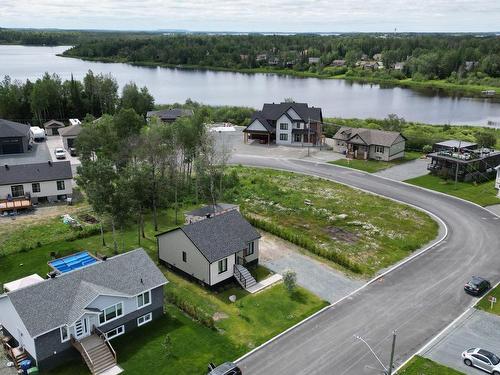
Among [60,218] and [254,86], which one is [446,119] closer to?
[254,86]

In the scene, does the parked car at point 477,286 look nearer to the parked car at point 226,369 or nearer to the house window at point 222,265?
the house window at point 222,265

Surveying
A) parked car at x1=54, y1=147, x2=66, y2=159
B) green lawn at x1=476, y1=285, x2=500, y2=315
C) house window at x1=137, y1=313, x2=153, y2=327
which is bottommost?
green lawn at x1=476, y1=285, x2=500, y2=315

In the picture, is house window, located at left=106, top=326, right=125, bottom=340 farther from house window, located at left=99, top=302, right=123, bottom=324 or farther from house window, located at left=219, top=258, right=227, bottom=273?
house window, located at left=219, top=258, right=227, bottom=273

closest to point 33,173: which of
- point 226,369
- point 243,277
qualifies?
point 243,277

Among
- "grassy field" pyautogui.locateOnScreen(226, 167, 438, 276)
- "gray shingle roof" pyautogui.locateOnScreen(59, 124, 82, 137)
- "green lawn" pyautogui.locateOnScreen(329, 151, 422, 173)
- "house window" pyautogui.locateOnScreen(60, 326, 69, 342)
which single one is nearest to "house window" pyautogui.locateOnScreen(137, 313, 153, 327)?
"house window" pyautogui.locateOnScreen(60, 326, 69, 342)

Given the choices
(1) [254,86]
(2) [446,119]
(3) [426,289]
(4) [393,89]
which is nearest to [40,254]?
(3) [426,289]

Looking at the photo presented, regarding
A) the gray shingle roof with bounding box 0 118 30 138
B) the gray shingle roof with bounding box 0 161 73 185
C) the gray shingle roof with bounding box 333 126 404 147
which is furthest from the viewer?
the gray shingle roof with bounding box 0 118 30 138

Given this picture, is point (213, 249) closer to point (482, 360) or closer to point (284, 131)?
point (482, 360)

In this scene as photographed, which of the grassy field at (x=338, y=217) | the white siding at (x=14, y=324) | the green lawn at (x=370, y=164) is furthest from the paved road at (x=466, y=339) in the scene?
the green lawn at (x=370, y=164)
